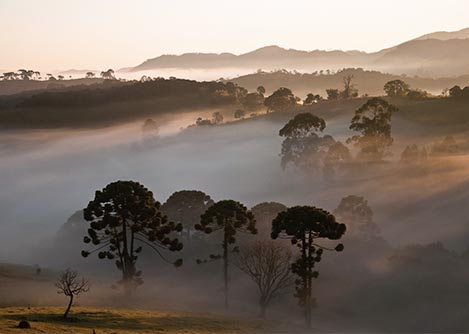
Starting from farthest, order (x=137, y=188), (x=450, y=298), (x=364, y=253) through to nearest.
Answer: (x=364, y=253)
(x=450, y=298)
(x=137, y=188)

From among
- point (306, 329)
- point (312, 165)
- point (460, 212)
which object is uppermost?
point (312, 165)

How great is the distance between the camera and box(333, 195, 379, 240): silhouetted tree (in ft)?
351

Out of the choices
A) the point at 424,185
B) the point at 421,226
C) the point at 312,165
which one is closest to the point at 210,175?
the point at 312,165

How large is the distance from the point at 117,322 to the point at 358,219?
61087mm

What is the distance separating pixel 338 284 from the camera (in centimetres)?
9100

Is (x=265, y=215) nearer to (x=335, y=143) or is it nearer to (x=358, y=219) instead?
(x=358, y=219)

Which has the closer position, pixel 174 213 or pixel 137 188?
pixel 137 188

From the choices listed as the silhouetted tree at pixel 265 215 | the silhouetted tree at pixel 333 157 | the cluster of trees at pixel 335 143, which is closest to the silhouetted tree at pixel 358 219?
the silhouetted tree at pixel 265 215

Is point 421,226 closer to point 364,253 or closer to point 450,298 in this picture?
point 364,253

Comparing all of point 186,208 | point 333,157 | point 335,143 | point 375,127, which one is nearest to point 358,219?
point 186,208

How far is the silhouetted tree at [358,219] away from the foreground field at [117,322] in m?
44.9

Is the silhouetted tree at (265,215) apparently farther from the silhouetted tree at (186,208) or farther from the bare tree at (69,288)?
the bare tree at (69,288)

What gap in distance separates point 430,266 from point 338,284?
1458 centimetres

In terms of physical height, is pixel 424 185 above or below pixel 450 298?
above
